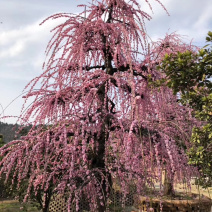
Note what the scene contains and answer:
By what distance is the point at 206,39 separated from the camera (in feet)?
13.0

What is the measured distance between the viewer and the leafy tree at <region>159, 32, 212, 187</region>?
3.90 metres

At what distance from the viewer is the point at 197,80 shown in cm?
412

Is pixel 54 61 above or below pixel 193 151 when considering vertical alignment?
above

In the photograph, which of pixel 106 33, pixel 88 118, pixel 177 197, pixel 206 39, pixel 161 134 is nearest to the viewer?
pixel 161 134

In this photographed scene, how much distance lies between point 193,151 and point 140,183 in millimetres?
1035

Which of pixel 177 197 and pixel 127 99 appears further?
pixel 177 197

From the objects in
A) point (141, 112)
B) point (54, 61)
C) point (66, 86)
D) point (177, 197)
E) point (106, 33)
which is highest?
point (106, 33)

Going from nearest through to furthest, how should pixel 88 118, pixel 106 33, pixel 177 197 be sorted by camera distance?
pixel 88 118 → pixel 106 33 → pixel 177 197

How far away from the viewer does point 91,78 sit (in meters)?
3.84

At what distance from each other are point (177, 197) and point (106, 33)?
7.57m

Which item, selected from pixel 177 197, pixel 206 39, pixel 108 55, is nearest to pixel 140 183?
pixel 108 55

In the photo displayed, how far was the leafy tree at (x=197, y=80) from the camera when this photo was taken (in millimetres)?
3904

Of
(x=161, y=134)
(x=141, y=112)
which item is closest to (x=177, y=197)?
(x=141, y=112)

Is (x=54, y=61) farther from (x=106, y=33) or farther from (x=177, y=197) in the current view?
(x=177, y=197)
